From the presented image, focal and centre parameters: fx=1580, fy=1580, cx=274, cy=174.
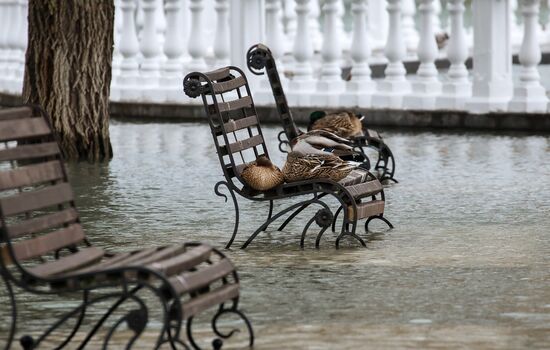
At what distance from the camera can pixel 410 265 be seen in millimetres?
8766

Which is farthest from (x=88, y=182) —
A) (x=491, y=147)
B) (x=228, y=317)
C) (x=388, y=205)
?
(x=228, y=317)

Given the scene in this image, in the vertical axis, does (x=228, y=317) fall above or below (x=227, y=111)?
below

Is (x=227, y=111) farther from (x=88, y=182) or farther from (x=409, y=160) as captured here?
(x=409, y=160)

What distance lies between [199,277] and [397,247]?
3.14 m

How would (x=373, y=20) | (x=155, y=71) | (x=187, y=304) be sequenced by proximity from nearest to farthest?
(x=187, y=304)
(x=155, y=71)
(x=373, y=20)

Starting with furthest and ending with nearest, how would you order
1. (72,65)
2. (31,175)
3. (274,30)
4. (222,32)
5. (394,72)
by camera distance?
(222,32)
(274,30)
(394,72)
(72,65)
(31,175)

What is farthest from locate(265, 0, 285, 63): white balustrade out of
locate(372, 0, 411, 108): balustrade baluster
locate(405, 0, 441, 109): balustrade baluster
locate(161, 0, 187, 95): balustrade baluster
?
locate(405, 0, 441, 109): balustrade baluster

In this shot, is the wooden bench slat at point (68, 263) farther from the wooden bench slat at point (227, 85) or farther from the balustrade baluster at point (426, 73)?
the balustrade baluster at point (426, 73)

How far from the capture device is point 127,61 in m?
18.7

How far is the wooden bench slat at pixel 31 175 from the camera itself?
6621mm

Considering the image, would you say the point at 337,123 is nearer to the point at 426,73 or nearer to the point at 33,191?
the point at 426,73

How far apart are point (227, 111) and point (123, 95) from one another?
9007 millimetres

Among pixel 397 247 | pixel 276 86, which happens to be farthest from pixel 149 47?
pixel 397 247

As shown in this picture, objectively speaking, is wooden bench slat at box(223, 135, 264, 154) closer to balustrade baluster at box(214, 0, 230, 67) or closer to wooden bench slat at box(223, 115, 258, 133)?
wooden bench slat at box(223, 115, 258, 133)
